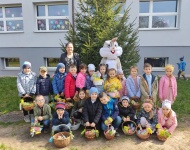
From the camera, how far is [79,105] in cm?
454

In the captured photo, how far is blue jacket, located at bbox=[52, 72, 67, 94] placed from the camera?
4.77 metres

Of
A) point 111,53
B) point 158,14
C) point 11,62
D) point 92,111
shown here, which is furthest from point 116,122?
point 11,62

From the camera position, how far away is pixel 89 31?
18.5 ft

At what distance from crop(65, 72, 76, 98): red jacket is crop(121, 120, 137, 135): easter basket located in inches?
54.9

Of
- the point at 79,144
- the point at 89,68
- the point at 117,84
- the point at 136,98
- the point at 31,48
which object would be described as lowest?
the point at 79,144

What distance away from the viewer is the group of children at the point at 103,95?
405cm

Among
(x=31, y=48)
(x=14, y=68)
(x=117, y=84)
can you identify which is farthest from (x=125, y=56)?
(x=14, y=68)

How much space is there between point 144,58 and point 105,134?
23.1 feet

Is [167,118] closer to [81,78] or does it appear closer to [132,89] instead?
[132,89]

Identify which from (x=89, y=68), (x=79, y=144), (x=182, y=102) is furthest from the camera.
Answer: (x=182, y=102)

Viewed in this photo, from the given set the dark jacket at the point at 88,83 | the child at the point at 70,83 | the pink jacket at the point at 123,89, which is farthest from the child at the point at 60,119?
the pink jacket at the point at 123,89

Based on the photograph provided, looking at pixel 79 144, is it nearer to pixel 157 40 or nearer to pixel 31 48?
pixel 157 40

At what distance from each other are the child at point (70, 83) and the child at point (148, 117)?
1.64 m

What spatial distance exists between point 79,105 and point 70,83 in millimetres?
554
